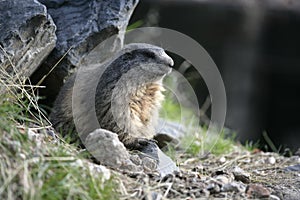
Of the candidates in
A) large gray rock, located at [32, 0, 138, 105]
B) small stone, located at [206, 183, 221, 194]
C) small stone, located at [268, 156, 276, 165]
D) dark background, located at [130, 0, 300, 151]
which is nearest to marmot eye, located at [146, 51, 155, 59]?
large gray rock, located at [32, 0, 138, 105]

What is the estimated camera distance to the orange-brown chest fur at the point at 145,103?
3789 mm

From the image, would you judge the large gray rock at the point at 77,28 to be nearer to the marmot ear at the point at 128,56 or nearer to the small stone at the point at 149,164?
the marmot ear at the point at 128,56

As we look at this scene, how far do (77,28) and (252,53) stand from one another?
16.1 ft

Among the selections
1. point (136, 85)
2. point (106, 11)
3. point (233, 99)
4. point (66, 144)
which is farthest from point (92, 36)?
point (233, 99)

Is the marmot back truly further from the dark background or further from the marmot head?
the dark background

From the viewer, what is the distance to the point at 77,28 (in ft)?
13.8

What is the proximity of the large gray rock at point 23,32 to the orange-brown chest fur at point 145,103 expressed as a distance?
62cm

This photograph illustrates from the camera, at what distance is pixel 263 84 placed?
904 cm

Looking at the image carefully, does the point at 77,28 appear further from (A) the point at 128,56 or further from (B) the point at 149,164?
(B) the point at 149,164

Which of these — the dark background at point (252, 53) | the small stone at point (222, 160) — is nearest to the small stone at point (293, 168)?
the small stone at point (222, 160)

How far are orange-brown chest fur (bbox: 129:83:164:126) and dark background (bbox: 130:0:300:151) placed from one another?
13.7ft

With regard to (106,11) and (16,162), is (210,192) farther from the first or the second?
(106,11)

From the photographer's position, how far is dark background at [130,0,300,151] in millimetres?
8250

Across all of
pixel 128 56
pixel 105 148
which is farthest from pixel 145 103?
pixel 105 148
